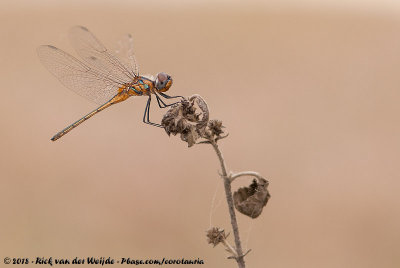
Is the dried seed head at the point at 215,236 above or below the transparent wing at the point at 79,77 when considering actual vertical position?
below

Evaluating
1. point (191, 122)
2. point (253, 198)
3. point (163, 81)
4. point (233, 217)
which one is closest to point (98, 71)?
point (163, 81)

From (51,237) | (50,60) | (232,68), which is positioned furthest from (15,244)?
(232,68)

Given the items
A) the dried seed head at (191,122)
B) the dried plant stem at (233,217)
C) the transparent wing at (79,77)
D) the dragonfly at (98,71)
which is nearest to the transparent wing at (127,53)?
the dragonfly at (98,71)

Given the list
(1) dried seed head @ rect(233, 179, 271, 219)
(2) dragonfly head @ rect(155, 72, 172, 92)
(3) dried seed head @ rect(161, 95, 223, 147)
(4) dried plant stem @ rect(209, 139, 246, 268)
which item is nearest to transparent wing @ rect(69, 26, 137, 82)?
(2) dragonfly head @ rect(155, 72, 172, 92)

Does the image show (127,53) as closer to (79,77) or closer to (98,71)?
(98,71)

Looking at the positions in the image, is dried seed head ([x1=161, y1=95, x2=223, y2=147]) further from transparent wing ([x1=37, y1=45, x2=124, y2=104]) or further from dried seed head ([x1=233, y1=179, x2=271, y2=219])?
transparent wing ([x1=37, y1=45, x2=124, y2=104])

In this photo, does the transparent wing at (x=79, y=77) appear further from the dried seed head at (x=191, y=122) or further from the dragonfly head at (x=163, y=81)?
the dried seed head at (x=191, y=122)
